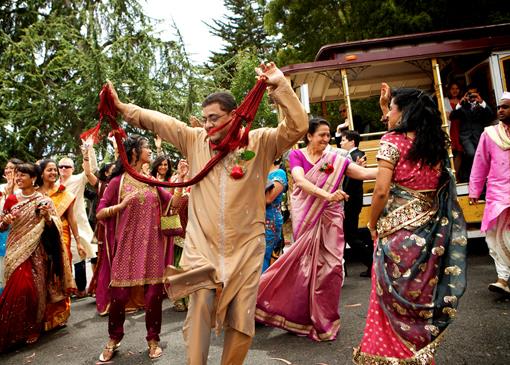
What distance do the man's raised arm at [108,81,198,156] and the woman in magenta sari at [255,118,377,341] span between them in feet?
5.10

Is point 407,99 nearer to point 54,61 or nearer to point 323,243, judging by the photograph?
point 323,243

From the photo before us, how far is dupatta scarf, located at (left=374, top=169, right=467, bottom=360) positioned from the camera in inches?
108

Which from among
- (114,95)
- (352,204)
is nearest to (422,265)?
(114,95)

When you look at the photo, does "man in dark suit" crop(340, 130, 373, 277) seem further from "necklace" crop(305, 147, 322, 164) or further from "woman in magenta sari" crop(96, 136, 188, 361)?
"woman in magenta sari" crop(96, 136, 188, 361)

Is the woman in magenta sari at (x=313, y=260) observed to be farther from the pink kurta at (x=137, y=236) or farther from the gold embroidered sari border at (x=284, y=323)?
the pink kurta at (x=137, y=236)

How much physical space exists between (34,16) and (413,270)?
701 inches

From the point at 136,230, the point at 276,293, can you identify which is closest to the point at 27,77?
the point at 136,230

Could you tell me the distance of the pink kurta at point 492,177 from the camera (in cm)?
457

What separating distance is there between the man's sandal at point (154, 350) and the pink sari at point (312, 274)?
935mm

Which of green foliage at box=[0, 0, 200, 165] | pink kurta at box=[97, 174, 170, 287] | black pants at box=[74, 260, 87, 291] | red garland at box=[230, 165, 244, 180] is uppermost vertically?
green foliage at box=[0, 0, 200, 165]

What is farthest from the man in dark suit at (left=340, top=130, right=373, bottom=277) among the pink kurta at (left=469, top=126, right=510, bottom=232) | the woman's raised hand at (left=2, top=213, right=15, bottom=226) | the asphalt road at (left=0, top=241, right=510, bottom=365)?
the woman's raised hand at (left=2, top=213, right=15, bottom=226)

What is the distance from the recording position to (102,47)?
15.2 meters

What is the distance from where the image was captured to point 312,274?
4.21 metres

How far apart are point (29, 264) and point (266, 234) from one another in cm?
262
